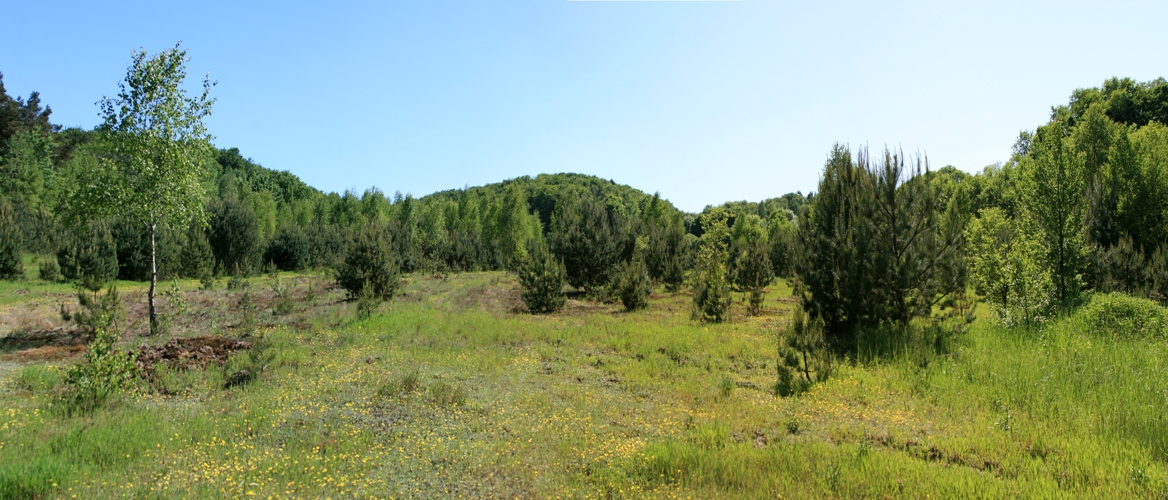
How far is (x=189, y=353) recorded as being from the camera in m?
10.7

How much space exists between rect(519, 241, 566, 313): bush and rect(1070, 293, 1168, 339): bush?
1565cm

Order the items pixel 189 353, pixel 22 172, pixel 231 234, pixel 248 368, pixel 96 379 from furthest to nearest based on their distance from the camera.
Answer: pixel 22 172
pixel 231 234
pixel 189 353
pixel 248 368
pixel 96 379

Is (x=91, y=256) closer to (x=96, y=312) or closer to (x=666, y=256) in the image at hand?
(x=96, y=312)

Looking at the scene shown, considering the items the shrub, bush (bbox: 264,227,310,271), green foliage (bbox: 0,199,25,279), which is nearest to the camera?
green foliage (bbox: 0,199,25,279)

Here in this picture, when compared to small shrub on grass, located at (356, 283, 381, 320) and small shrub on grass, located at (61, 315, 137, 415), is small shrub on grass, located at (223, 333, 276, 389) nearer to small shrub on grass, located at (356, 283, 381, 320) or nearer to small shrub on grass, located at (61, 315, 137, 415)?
small shrub on grass, located at (61, 315, 137, 415)

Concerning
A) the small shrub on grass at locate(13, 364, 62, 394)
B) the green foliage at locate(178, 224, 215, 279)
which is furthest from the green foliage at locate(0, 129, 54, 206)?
the small shrub on grass at locate(13, 364, 62, 394)

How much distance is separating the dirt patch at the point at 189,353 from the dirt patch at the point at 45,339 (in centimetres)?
351

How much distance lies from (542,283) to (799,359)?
504 inches

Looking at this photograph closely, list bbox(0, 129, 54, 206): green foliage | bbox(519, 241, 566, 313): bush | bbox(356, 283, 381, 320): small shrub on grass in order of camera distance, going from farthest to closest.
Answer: bbox(0, 129, 54, 206): green foliage < bbox(519, 241, 566, 313): bush < bbox(356, 283, 381, 320): small shrub on grass

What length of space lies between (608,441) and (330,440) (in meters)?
3.57

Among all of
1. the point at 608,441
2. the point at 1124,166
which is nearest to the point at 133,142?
the point at 608,441

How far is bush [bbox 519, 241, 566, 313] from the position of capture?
→ 21.2 metres

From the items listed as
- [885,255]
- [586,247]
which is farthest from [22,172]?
[885,255]

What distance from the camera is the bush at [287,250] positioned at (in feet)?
137
